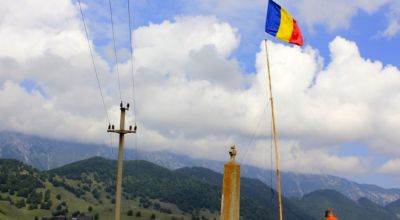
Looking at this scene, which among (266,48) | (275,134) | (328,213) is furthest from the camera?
(266,48)

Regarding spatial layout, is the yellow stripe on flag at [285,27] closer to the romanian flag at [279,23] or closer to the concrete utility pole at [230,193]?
the romanian flag at [279,23]

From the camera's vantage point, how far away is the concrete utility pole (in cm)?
2227

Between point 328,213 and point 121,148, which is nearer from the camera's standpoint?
point 328,213

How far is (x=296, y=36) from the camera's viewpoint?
27.9 metres

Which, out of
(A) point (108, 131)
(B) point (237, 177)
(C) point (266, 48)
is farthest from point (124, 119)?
(B) point (237, 177)

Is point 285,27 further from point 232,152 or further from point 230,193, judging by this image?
point 230,193

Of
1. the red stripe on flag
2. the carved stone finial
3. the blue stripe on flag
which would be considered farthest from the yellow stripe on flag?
the carved stone finial

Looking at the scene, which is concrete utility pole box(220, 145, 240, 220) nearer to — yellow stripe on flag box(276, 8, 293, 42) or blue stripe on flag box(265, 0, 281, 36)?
yellow stripe on flag box(276, 8, 293, 42)

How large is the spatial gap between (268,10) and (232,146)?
337 inches

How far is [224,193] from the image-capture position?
22422 millimetres

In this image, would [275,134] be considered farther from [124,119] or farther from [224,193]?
[124,119]

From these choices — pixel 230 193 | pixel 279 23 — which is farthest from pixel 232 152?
pixel 279 23

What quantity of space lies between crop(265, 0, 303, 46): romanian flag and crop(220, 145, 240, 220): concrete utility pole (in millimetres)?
8349

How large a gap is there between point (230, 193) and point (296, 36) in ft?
33.8
